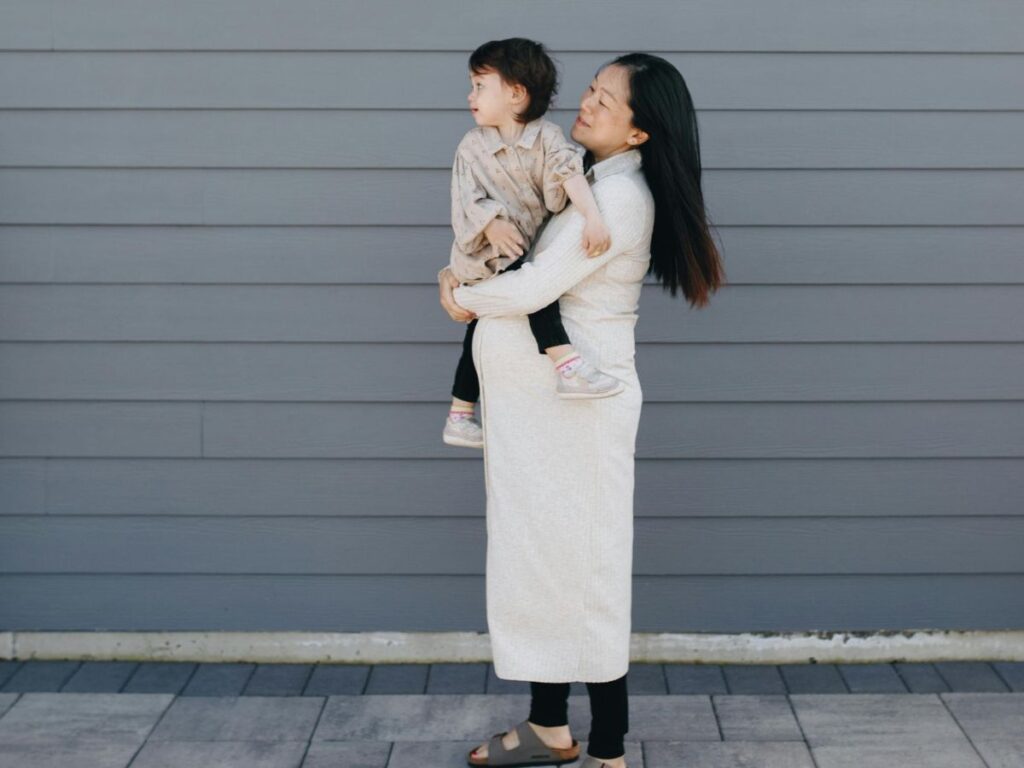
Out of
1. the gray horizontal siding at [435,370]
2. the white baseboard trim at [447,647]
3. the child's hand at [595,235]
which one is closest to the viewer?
the child's hand at [595,235]

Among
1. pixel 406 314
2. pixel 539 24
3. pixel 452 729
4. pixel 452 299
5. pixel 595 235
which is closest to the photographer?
pixel 595 235

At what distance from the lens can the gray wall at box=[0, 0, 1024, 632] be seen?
12.5 ft

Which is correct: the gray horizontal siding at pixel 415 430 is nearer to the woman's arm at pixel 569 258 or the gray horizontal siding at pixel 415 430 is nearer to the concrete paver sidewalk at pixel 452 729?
the concrete paver sidewalk at pixel 452 729

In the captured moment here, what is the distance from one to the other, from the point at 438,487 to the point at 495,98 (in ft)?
4.46

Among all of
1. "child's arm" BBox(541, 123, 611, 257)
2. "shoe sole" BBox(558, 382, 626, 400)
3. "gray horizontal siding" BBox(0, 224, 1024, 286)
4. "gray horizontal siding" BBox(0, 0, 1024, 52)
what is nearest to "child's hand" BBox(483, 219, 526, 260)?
"child's arm" BBox(541, 123, 611, 257)

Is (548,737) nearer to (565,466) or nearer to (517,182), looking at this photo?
(565,466)

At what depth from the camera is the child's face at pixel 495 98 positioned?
300cm

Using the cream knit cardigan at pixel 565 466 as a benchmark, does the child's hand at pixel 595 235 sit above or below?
above

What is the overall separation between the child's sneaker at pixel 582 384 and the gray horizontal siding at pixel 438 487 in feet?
3.31

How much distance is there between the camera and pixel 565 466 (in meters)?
3.10

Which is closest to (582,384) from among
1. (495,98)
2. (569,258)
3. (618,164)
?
(569,258)

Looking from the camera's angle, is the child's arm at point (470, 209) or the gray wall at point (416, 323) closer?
the child's arm at point (470, 209)

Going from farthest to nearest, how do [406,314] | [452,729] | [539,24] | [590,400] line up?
[406,314]
[539,24]
[452,729]
[590,400]

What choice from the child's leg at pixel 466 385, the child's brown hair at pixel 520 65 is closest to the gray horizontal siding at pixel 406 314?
the child's leg at pixel 466 385
